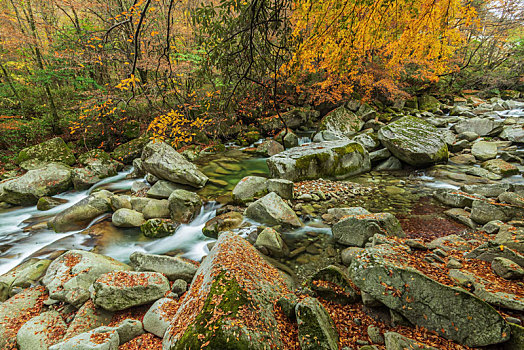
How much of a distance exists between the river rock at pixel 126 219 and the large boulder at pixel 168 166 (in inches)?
68.1

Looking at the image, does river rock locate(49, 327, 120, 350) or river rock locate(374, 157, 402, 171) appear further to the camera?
river rock locate(374, 157, 402, 171)

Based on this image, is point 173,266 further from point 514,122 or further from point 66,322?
point 514,122

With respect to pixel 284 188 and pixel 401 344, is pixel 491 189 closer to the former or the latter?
pixel 284 188

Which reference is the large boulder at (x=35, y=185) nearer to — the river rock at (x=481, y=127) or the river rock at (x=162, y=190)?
the river rock at (x=162, y=190)

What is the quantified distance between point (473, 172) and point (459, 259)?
227 inches

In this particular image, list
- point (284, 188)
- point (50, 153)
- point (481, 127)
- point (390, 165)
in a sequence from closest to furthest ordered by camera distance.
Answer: point (284, 188), point (390, 165), point (50, 153), point (481, 127)

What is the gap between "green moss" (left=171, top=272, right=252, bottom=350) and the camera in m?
1.92

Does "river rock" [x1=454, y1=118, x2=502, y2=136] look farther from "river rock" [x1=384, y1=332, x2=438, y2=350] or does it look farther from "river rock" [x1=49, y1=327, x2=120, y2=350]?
"river rock" [x1=49, y1=327, x2=120, y2=350]

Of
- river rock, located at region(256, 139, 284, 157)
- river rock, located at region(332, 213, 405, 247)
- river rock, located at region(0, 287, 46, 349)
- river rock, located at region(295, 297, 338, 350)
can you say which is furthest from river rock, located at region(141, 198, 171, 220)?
river rock, located at region(256, 139, 284, 157)

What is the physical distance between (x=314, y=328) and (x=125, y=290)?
2589 millimetres

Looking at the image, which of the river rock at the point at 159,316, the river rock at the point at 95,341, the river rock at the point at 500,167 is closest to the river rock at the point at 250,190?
the river rock at the point at 159,316

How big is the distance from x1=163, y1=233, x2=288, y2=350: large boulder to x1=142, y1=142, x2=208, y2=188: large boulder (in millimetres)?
4537

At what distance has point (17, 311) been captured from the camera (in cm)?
326

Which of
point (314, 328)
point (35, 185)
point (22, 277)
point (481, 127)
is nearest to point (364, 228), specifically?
point (314, 328)
